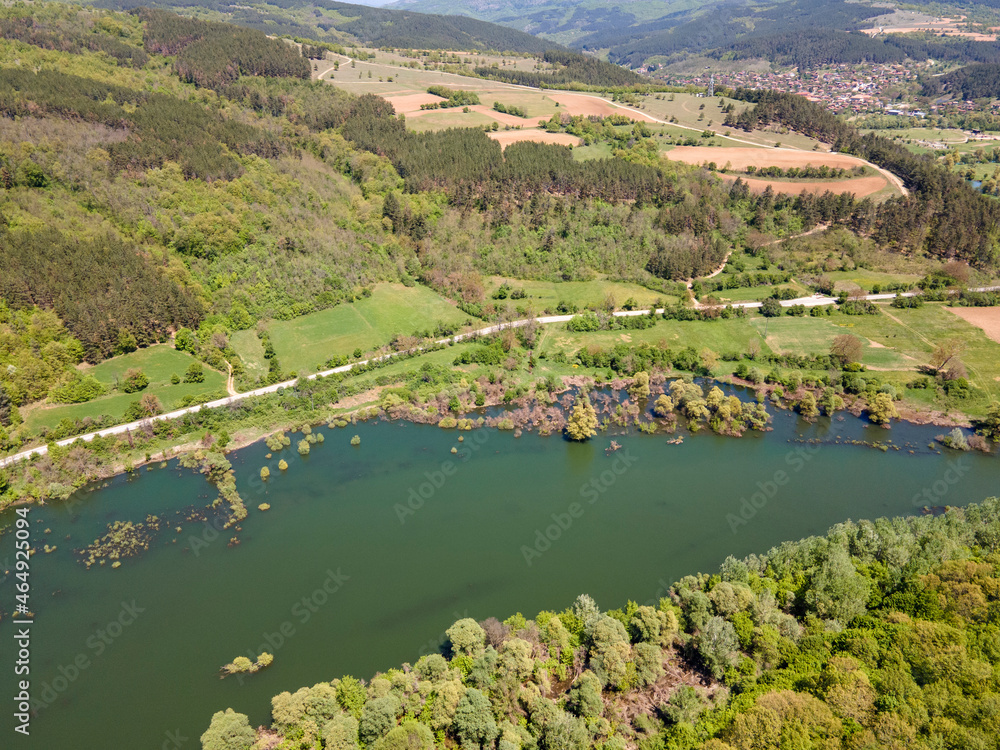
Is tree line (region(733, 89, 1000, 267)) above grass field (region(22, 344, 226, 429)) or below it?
above

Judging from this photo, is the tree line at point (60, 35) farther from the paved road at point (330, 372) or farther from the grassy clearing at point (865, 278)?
the grassy clearing at point (865, 278)

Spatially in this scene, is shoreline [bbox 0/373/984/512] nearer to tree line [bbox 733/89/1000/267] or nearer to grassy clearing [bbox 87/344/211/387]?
grassy clearing [bbox 87/344/211/387]

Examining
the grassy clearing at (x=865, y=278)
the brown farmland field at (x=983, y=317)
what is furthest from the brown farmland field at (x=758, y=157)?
the brown farmland field at (x=983, y=317)

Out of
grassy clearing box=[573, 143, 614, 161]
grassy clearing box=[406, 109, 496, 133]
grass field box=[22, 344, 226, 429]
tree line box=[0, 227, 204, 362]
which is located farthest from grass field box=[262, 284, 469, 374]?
grassy clearing box=[406, 109, 496, 133]

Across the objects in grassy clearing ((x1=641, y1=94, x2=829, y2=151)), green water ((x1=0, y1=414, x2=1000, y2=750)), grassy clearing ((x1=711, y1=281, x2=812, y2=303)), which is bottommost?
green water ((x1=0, y1=414, x2=1000, y2=750))

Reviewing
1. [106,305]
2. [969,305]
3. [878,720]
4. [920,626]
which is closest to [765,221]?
[969,305]

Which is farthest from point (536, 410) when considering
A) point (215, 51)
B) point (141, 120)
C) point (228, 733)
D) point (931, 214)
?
point (215, 51)

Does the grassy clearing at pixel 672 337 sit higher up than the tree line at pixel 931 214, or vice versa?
the tree line at pixel 931 214
